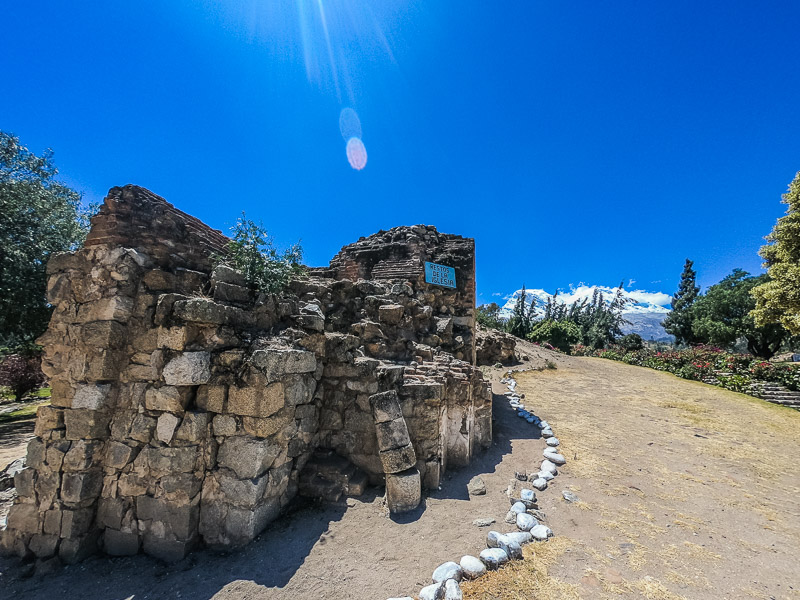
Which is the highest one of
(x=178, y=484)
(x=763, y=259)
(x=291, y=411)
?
(x=763, y=259)

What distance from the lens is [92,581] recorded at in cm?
344

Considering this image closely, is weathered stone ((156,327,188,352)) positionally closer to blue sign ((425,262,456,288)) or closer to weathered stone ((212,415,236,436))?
weathered stone ((212,415,236,436))

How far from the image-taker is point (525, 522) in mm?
4102

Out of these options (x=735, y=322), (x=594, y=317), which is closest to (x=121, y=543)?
(x=735, y=322)

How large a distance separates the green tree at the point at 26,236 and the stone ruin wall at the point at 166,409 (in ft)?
26.6

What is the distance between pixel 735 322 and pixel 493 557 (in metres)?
35.4

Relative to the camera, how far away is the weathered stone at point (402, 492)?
4.48m

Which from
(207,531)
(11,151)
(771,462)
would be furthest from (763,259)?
(11,151)

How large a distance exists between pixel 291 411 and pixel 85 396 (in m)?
2.52

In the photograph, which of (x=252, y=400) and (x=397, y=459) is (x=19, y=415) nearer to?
(x=252, y=400)

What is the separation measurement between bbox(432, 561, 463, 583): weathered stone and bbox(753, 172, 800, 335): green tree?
640 inches

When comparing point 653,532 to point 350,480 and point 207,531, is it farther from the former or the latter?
point 207,531

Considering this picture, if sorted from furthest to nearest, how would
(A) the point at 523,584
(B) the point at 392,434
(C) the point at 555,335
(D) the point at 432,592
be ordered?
(C) the point at 555,335 < (B) the point at 392,434 < (A) the point at 523,584 < (D) the point at 432,592

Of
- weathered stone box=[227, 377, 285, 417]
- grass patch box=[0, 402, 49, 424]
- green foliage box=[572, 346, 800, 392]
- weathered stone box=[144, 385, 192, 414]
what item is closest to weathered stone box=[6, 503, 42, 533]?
weathered stone box=[144, 385, 192, 414]
